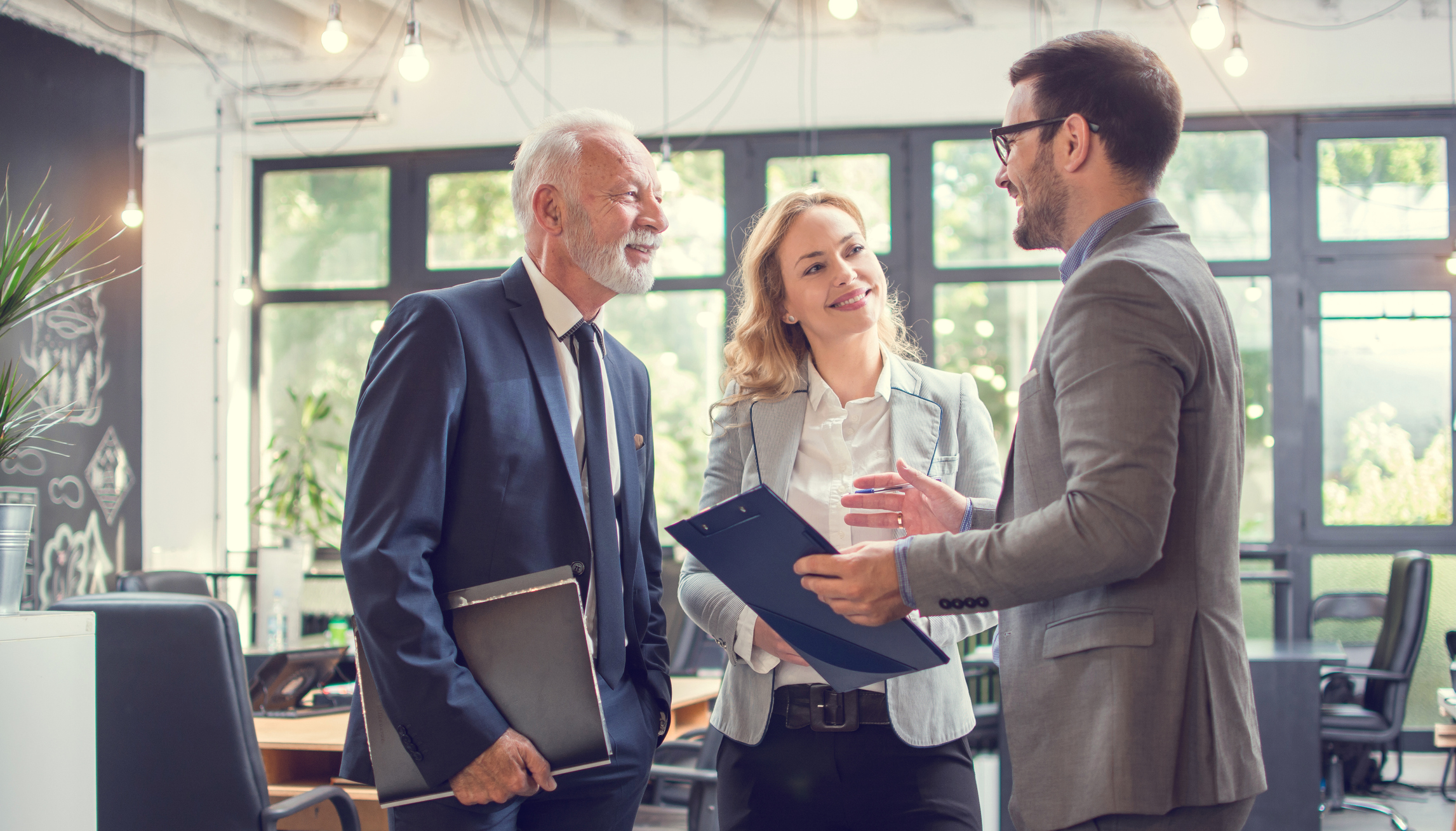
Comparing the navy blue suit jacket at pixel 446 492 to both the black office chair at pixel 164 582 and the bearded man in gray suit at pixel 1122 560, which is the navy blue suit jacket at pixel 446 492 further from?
the black office chair at pixel 164 582

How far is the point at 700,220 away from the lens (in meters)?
6.69

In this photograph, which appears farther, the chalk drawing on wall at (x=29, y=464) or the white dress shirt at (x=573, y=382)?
the chalk drawing on wall at (x=29, y=464)

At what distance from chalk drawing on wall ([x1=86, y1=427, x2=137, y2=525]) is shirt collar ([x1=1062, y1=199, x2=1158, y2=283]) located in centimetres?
671

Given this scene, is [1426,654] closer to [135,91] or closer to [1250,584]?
[1250,584]

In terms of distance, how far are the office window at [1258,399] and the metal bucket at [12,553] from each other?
5968 millimetres

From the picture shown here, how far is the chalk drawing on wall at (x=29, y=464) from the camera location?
583 cm

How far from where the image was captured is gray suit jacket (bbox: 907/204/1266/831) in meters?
1.10

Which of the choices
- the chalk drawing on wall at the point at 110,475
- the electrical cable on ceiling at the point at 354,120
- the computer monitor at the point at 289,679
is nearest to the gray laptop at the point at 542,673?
the computer monitor at the point at 289,679

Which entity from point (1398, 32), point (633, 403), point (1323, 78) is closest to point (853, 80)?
point (1323, 78)

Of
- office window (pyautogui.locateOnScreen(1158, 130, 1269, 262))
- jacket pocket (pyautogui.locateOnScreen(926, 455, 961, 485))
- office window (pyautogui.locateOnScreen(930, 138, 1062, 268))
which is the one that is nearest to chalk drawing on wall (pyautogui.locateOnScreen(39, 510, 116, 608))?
office window (pyautogui.locateOnScreen(930, 138, 1062, 268))

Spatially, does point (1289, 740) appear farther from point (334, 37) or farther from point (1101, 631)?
point (334, 37)

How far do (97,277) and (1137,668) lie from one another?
6.94 meters

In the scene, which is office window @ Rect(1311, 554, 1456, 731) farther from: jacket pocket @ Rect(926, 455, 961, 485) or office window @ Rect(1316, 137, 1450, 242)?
jacket pocket @ Rect(926, 455, 961, 485)

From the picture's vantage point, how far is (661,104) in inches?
263
